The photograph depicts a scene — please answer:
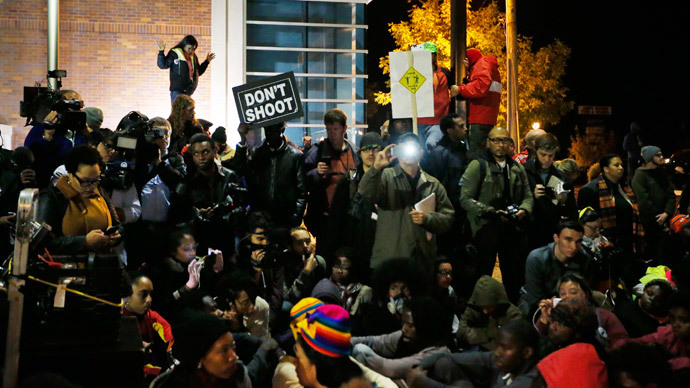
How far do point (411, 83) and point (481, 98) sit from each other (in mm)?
1526

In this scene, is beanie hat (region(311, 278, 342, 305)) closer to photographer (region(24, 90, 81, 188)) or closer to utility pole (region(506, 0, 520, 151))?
photographer (region(24, 90, 81, 188))

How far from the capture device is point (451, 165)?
9086mm

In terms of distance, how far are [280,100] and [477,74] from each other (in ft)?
8.57

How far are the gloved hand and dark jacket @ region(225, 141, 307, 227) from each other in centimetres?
153

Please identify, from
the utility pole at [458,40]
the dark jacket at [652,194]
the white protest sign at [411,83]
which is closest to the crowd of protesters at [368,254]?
the dark jacket at [652,194]

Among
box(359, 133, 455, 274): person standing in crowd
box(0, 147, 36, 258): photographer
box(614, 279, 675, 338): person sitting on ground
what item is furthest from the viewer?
box(0, 147, 36, 258): photographer

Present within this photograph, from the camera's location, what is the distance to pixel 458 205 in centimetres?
898

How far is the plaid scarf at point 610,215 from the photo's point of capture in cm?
967

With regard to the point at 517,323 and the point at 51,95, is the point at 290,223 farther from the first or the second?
the point at 517,323

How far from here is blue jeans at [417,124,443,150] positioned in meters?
9.94

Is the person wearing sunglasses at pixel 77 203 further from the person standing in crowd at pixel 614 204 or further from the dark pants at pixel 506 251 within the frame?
the person standing in crowd at pixel 614 204

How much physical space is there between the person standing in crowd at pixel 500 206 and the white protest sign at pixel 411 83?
82 cm

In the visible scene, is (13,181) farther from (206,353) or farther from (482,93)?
(482,93)

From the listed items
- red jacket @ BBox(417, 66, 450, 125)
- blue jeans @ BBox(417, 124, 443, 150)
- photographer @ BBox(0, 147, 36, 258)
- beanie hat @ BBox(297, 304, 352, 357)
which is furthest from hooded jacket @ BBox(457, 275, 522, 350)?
photographer @ BBox(0, 147, 36, 258)
